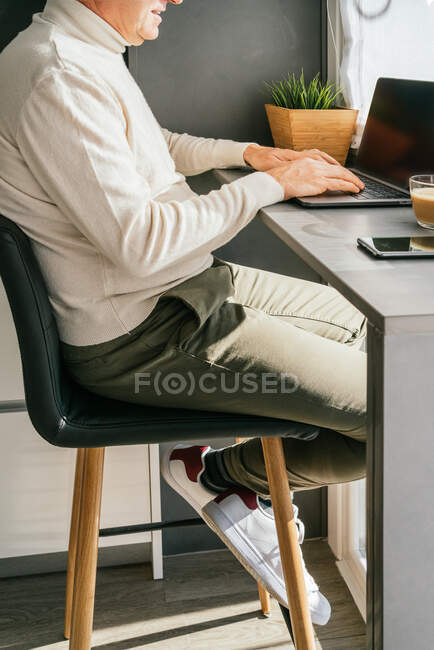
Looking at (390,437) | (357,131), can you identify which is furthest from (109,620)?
(357,131)

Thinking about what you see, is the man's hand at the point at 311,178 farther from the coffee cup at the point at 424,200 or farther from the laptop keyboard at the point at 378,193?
the coffee cup at the point at 424,200

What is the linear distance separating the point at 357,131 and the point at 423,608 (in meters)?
1.18

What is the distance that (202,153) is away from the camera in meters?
1.54

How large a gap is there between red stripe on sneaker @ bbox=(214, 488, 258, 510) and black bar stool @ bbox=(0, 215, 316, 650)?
0.19 meters

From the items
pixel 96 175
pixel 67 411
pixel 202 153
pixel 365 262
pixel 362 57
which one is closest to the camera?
pixel 365 262

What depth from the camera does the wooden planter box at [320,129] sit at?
60.9 inches

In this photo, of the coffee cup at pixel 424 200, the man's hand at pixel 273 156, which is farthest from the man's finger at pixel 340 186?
the coffee cup at pixel 424 200

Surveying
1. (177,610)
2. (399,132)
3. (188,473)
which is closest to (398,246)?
(399,132)

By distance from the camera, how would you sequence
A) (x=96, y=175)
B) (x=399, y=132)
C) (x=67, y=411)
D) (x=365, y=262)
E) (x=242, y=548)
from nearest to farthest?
1. (x=365, y=262)
2. (x=96, y=175)
3. (x=67, y=411)
4. (x=242, y=548)
5. (x=399, y=132)

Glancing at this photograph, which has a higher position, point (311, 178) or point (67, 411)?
point (311, 178)

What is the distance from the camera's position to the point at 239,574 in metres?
1.73

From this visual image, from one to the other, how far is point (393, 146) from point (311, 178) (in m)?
0.29

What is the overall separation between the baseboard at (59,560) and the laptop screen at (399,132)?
1.01 m

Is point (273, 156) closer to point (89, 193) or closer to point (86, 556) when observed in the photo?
point (89, 193)
